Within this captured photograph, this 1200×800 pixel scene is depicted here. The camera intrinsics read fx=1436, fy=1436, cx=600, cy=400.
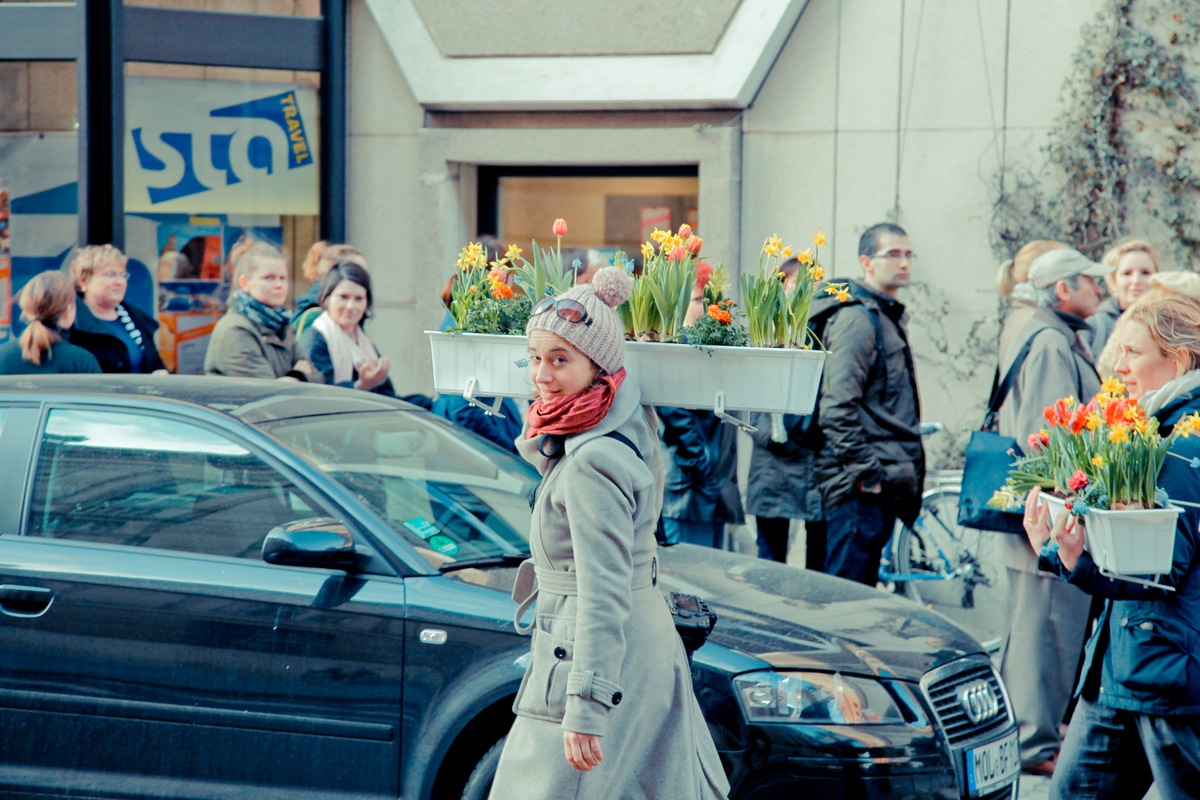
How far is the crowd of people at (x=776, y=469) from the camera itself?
3.23 m

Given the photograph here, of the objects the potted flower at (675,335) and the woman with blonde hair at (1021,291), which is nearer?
the potted flower at (675,335)

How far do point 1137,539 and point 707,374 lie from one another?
1145mm

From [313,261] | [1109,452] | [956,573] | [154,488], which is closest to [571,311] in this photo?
[1109,452]

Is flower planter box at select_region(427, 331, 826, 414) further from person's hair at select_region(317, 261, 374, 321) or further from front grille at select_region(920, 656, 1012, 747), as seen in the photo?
person's hair at select_region(317, 261, 374, 321)

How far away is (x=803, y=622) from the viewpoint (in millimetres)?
4391

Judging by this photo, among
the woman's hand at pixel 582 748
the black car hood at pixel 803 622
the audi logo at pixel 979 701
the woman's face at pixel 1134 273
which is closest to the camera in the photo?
the woman's hand at pixel 582 748

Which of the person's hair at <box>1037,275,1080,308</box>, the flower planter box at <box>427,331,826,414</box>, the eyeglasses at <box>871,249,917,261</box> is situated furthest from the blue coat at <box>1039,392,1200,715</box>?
the eyeglasses at <box>871,249,917,261</box>

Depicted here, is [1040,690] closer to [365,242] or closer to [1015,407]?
[1015,407]

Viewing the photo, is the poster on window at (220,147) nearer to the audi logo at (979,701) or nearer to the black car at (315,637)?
the black car at (315,637)

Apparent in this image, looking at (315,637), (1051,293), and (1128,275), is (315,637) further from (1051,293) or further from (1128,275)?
(1128,275)

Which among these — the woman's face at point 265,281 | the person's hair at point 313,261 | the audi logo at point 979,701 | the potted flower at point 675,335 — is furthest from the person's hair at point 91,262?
the audi logo at point 979,701

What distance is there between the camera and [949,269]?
9164 millimetres

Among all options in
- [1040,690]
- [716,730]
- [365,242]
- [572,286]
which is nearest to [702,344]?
[572,286]

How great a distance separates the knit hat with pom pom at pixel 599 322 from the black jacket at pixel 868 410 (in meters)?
3.14
